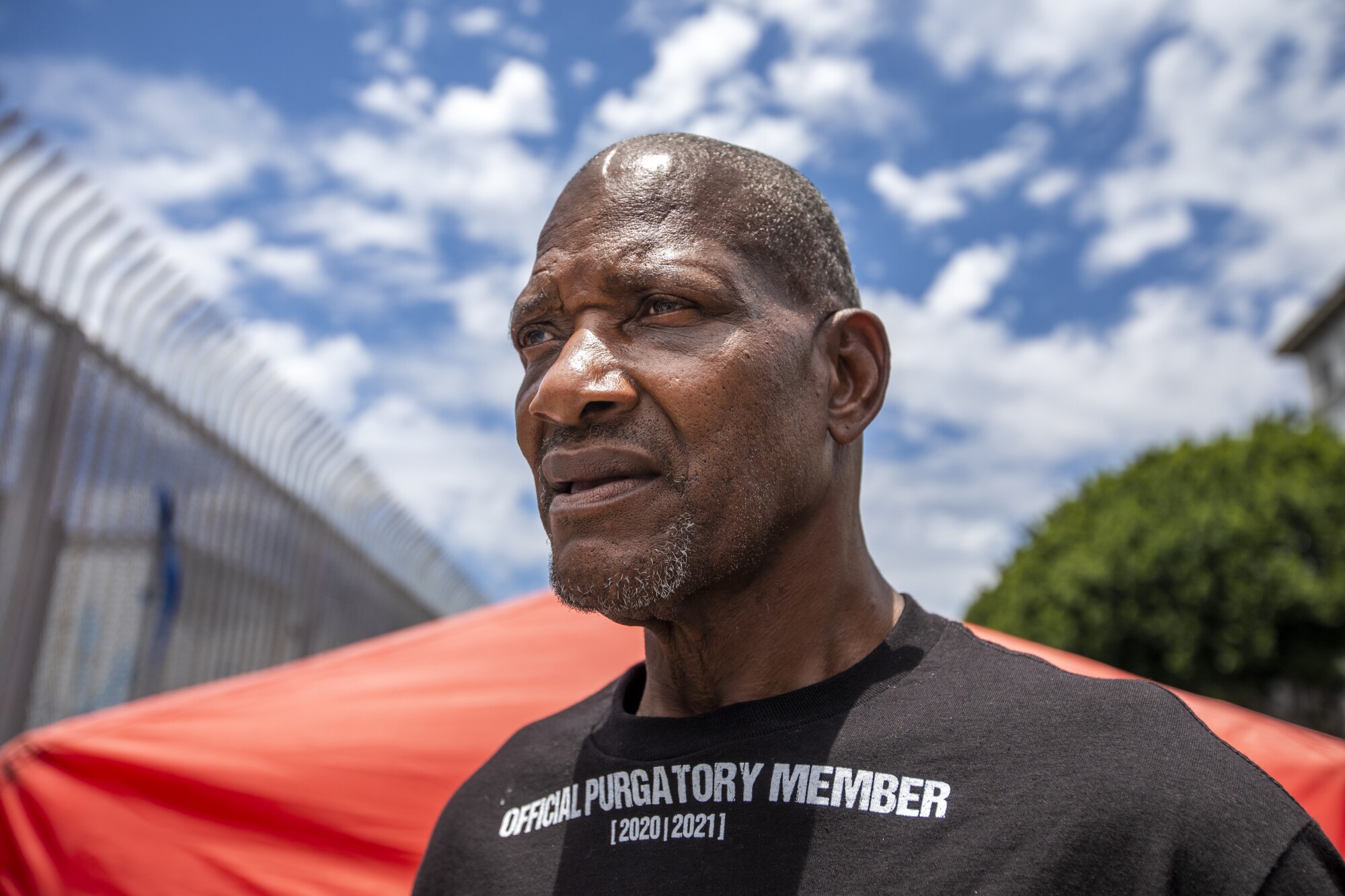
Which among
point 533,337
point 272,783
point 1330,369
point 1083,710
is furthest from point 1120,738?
point 1330,369

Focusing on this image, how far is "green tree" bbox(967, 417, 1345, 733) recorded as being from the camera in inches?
663

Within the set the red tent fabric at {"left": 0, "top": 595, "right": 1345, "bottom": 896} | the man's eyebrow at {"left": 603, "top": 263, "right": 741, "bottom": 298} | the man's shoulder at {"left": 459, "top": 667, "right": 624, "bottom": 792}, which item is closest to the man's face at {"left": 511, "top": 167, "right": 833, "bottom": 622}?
the man's eyebrow at {"left": 603, "top": 263, "right": 741, "bottom": 298}

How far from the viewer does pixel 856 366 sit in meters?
1.95

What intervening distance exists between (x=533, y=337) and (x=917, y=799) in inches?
43.4

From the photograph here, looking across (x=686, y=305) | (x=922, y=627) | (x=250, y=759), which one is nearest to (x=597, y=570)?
(x=686, y=305)

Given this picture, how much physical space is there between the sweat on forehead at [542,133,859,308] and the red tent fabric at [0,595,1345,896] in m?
1.59

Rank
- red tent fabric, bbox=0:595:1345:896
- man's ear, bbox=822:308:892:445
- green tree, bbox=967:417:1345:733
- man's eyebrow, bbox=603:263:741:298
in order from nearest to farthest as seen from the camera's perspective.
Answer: man's eyebrow, bbox=603:263:741:298, man's ear, bbox=822:308:892:445, red tent fabric, bbox=0:595:1345:896, green tree, bbox=967:417:1345:733

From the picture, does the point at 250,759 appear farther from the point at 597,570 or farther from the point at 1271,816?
the point at 1271,816

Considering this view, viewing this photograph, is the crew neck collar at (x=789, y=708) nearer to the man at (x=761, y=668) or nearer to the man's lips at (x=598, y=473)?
the man at (x=761, y=668)

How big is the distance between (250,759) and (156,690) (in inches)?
131

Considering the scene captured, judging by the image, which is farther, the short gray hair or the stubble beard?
the short gray hair

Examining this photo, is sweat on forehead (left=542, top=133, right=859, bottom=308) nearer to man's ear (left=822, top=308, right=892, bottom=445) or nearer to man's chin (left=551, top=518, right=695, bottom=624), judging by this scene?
man's ear (left=822, top=308, right=892, bottom=445)

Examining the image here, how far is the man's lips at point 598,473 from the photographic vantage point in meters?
1.71

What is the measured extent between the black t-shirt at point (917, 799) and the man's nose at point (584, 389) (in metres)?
0.56
